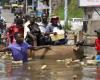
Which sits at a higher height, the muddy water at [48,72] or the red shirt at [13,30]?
the muddy water at [48,72]

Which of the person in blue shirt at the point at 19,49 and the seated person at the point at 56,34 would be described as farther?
the seated person at the point at 56,34

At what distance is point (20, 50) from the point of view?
500 inches

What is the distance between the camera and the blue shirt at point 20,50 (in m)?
12.7

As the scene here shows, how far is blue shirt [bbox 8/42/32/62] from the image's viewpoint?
41.7ft

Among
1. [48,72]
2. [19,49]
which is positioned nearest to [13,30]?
[19,49]

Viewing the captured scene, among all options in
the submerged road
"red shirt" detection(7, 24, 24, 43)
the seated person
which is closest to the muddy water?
the submerged road

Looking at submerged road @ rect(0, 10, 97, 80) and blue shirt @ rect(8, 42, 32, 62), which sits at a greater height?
blue shirt @ rect(8, 42, 32, 62)

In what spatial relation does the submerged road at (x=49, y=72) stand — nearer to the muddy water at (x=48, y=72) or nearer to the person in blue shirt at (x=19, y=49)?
the muddy water at (x=48, y=72)

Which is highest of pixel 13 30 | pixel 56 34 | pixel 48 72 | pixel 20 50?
pixel 20 50

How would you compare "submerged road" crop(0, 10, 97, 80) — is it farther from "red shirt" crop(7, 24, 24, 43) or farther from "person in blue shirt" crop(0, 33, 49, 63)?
Result: "red shirt" crop(7, 24, 24, 43)

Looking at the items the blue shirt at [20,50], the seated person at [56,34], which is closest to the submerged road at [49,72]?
the blue shirt at [20,50]

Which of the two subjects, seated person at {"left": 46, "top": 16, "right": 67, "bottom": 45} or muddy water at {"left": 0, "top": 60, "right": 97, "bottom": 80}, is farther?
seated person at {"left": 46, "top": 16, "right": 67, "bottom": 45}

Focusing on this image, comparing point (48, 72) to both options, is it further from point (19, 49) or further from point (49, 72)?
point (19, 49)

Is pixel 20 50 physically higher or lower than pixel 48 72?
higher
